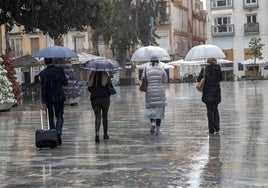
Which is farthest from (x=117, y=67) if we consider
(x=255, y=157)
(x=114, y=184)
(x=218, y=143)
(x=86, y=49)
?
(x=86, y=49)

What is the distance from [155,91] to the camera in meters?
12.5

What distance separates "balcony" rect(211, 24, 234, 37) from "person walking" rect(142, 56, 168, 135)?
59.7 meters

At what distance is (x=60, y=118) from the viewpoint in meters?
11.8

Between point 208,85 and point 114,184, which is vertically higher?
point 208,85

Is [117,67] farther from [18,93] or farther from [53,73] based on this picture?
[18,93]

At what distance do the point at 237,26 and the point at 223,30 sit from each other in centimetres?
176

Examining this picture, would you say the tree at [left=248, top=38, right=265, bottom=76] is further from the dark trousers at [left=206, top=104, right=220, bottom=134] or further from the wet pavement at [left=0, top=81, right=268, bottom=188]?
the dark trousers at [left=206, top=104, right=220, bottom=134]

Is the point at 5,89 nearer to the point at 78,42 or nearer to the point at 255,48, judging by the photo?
the point at 255,48

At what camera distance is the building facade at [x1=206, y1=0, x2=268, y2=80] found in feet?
229

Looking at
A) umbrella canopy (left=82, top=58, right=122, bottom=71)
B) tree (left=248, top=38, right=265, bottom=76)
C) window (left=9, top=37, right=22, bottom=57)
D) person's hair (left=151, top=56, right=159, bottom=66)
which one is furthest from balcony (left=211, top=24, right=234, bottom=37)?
umbrella canopy (left=82, top=58, right=122, bottom=71)

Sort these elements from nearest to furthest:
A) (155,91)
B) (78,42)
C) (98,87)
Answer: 1. (98,87)
2. (155,91)
3. (78,42)

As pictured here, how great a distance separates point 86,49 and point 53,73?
58612mm

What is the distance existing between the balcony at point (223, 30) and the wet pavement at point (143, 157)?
56.2 meters

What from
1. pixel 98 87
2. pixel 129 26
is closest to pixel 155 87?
pixel 98 87
